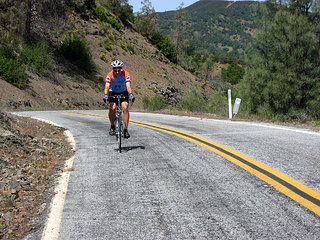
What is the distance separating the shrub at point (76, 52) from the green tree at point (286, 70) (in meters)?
28.7

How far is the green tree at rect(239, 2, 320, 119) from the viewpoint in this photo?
16.0 meters

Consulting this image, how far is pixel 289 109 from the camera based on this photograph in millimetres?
16188

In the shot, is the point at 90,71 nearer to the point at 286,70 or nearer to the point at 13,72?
the point at 13,72

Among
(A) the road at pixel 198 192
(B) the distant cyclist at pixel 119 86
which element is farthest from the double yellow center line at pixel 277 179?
(B) the distant cyclist at pixel 119 86

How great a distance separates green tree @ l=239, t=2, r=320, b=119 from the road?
33.4ft

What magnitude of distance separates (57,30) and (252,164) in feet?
142

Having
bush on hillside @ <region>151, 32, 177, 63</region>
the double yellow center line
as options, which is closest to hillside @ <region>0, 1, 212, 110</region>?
bush on hillside @ <region>151, 32, 177, 63</region>

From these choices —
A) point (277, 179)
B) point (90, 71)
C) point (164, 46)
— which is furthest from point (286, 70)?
point (164, 46)

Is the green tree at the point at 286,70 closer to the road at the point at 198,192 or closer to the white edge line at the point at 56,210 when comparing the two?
the road at the point at 198,192

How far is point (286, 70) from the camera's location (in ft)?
54.2

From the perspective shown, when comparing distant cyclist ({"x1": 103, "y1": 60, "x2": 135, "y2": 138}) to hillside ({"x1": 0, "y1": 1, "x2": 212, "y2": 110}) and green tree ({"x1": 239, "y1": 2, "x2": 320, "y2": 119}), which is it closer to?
green tree ({"x1": 239, "y1": 2, "x2": 320, "y2": 119})

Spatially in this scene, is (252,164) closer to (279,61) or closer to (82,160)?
(82,160)

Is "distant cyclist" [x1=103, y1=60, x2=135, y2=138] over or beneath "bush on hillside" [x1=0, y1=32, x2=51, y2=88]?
beneath

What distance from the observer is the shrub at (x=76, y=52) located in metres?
41.1
